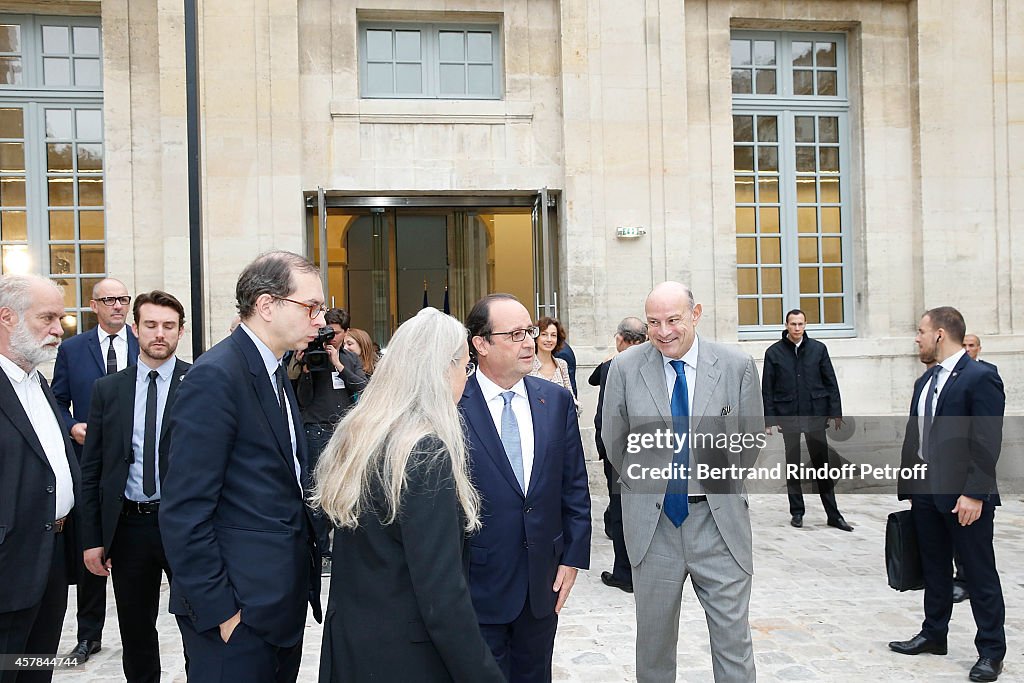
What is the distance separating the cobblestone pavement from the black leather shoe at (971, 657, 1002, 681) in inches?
2.5

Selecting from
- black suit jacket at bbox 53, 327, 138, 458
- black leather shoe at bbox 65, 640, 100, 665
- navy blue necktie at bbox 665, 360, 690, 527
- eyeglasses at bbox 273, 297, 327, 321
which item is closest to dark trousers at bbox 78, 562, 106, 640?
black leather shoe at bbox 65, 640, 100, 665

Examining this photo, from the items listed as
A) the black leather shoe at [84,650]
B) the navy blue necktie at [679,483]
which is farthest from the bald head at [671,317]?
the black leather shoe at [84,650]

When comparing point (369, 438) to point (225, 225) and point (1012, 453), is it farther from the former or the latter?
point (1012, 453)

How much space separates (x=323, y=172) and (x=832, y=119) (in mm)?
6376

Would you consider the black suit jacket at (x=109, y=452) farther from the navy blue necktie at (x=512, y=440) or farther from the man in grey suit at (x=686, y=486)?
the man in grey suit at (x=686, y=486)

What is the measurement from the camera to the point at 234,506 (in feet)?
8.88

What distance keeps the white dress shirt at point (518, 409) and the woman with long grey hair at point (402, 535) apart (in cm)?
86

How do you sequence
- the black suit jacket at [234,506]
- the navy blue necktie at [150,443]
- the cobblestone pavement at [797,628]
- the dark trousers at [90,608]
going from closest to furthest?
the black suit jacket at [234,506]
the navy blue necktie at [150,443]
the cobblestone pavement at [797,628]
the dark trousers at [90,608]

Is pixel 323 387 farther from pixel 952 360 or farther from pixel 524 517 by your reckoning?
pixel 952 360

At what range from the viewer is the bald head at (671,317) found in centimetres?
386

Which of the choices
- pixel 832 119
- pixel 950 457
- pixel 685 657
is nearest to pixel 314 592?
pixel 685 657

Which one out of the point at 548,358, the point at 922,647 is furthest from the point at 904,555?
the point at 548,358

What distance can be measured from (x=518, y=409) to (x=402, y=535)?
1.18m

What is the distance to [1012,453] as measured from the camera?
437 inches
